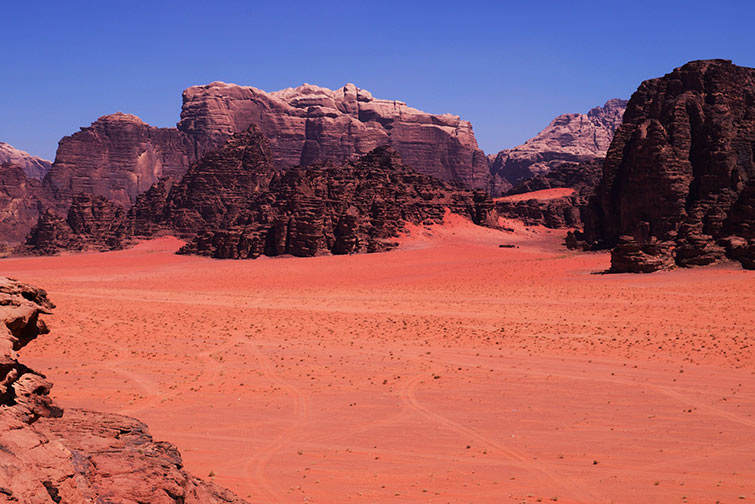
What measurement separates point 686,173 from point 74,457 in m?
Answer: 49.1

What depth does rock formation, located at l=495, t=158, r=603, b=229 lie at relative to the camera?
292ft

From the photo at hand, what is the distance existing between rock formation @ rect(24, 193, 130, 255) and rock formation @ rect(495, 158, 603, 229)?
5261 cm

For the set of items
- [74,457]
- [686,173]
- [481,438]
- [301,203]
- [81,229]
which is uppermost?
[686,173]

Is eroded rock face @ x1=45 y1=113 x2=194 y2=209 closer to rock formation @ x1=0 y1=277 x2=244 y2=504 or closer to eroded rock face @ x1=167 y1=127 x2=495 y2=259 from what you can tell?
eroded rock face @ x1=167 y1=127 x2=495 y2=259

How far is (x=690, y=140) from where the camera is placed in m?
48.6

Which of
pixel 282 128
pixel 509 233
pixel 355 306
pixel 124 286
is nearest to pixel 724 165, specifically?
pixel 355 306

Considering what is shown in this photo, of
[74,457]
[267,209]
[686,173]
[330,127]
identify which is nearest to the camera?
[74,457]

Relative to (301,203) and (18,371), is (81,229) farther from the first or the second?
(18,371)

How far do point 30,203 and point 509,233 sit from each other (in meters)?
84.7

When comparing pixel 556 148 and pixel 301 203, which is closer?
pixel 301 203

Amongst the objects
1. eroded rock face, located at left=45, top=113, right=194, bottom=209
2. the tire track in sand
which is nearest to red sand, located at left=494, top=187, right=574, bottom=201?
eroded rock face, located at left=45, top=113, right=194, bottom=209

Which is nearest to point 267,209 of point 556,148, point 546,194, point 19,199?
point 546,194

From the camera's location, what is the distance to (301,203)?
204ft

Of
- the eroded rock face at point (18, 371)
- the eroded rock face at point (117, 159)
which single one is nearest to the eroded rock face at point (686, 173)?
the eroded rock face at point (18, 371)
